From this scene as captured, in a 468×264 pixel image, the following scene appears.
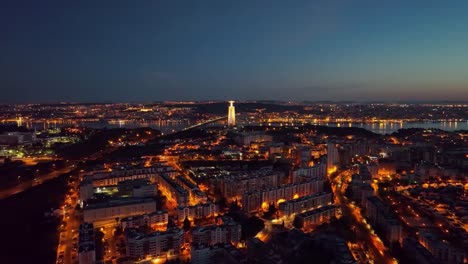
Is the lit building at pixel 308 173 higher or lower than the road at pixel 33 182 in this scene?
higher

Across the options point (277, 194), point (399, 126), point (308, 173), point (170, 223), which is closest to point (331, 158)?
point (308, 173)

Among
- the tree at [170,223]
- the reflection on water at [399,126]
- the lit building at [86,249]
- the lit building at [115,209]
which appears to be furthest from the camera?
the reflection on water at [399,126]

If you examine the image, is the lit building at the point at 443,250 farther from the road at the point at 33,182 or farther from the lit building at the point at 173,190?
the road at the point at 33,182

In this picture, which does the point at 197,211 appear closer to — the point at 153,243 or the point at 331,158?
the point at 153,243

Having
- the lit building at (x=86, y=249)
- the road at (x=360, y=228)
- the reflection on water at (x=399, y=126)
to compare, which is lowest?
the road at (x=360, y=228)

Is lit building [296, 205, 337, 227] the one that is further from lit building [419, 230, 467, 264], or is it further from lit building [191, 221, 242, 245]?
lit building [419, 230, 467, 264]

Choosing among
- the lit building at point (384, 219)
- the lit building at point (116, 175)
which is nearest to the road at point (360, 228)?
the lit building at point (384, 219)
